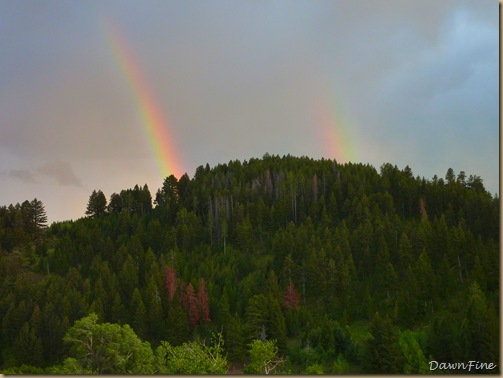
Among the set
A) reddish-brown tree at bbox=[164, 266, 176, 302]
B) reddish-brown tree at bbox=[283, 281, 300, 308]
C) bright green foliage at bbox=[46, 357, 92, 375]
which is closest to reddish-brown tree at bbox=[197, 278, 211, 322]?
reddish-brown tree at bbox=[164, 266, 176, 302]

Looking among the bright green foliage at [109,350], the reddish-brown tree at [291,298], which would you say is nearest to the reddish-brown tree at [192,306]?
the reddish-brown tree at [291,298]

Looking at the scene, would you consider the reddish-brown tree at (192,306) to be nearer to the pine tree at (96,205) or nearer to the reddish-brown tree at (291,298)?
the reddish-brown tree at (291,298)

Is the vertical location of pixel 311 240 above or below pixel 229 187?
below

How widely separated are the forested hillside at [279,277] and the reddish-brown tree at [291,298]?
284 millimetres

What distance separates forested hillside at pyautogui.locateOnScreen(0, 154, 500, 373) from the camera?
68.8 meters

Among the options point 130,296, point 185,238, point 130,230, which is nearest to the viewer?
point 130,296

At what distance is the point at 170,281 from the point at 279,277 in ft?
82.8

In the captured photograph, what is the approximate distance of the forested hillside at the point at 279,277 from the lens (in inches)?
2709

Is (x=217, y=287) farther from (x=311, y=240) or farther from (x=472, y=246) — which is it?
(x=472, y=246)

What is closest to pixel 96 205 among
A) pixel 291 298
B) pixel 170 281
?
pixel 170 281

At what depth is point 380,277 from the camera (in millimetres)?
105875

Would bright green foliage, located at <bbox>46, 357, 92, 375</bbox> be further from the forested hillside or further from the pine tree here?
the pine tree

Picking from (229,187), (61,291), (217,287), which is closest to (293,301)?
(217,287)

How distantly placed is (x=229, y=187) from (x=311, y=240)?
71917 millimetres
